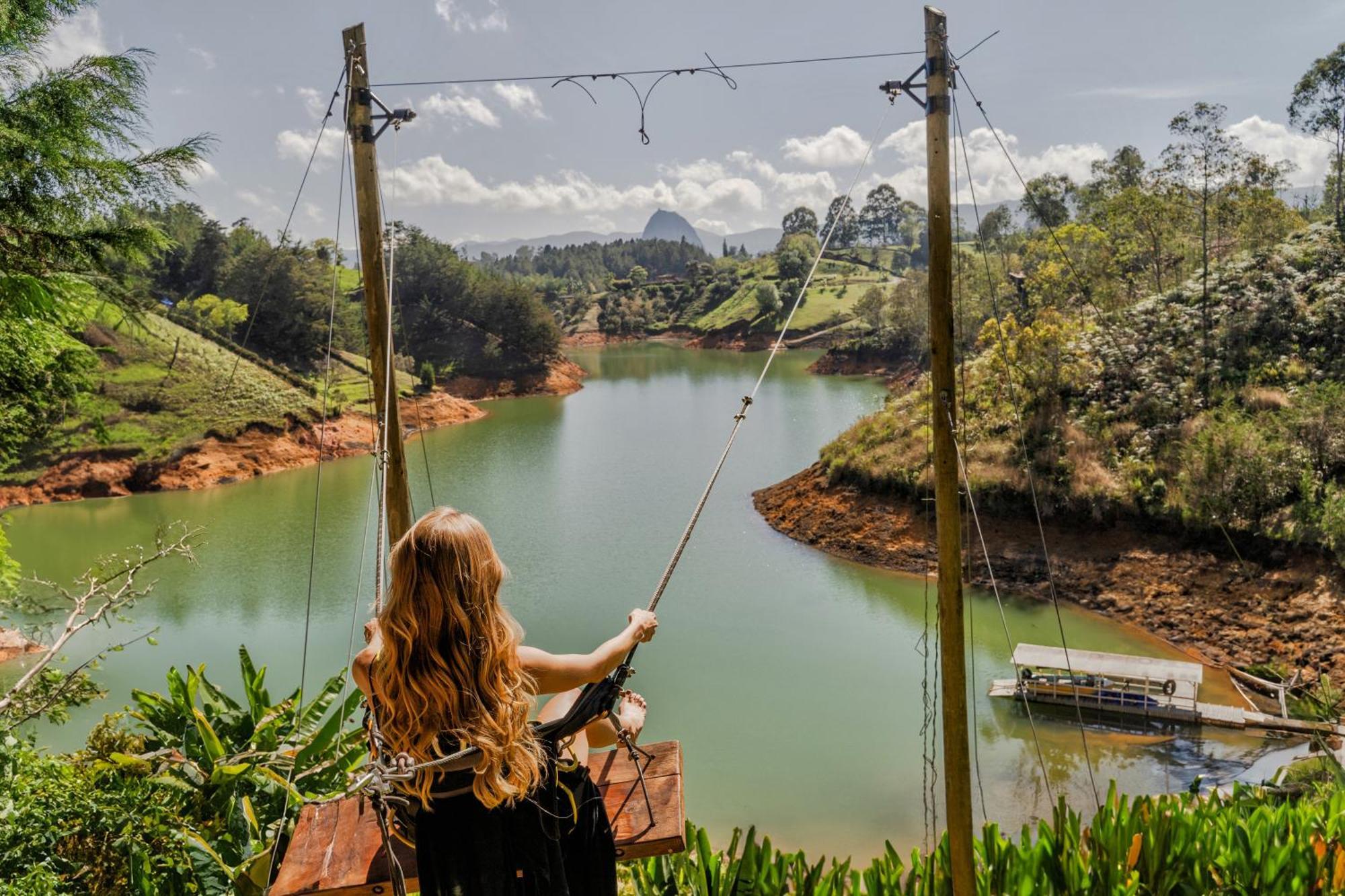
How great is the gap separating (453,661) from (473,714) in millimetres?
126

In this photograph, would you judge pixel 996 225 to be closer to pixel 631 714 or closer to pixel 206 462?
pixel 206 462

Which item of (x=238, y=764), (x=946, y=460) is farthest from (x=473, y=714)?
(x=238, y=764)

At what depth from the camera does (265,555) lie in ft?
53.2

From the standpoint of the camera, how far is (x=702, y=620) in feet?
42.4

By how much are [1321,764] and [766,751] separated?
4.55m

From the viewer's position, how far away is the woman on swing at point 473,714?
73.3 inches

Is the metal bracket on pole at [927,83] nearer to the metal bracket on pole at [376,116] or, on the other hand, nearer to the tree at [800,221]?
the metal bracket on pole at [376,116]

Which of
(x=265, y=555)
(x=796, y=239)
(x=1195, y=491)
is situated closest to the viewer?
(x=1195, y=491)

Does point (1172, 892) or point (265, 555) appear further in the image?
point (265, 555)

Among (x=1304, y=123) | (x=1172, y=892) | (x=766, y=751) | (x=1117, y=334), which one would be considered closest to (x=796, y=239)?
(x=1304, y=123)

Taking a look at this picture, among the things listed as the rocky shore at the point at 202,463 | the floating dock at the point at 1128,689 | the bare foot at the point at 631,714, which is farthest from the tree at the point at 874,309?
the bare foot at the point at 631,714

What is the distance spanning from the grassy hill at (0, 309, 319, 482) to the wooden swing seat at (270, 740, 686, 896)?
838 inches

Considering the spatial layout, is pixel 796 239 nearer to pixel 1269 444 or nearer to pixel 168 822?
pixel 1269 444

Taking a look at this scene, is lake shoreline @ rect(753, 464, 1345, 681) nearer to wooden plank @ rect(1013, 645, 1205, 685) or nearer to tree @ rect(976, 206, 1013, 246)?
wooden plank @ rect(1013, 645, 1205, 685)
